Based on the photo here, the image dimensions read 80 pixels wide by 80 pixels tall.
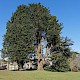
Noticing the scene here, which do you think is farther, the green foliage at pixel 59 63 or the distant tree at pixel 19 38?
the green foliage at pixel 59 63

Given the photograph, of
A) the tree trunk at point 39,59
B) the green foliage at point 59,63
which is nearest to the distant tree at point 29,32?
the tree trunk at point 39,59

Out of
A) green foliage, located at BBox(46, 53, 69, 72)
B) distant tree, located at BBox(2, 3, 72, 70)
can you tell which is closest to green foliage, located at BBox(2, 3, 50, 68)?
distant tree, located at BBox(2, 3, 72, 70)

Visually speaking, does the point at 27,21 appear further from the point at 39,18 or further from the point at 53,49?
the point at 53,49

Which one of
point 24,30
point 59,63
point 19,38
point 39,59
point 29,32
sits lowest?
point 59,63

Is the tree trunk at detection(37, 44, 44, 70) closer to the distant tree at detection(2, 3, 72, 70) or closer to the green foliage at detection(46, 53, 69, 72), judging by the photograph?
Answer: the distant tree at detection(2, 3, 72, 70)

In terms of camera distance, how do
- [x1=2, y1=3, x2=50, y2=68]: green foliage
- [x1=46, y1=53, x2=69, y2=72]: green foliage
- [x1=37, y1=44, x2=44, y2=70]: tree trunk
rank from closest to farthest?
[x1=2, y1=3, x2=50, y2=68]: green foliage, [x1=46, y1=53, x2=69, y2=72]: green foliage, [x1=37, y1=44, x2=44, y2=70]: tree trunk

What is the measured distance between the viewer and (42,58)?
178 ft

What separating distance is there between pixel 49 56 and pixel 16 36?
9.43m

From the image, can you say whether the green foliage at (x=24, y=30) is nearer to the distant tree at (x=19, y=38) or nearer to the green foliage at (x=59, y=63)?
the distant tree at (x=19, y=38)

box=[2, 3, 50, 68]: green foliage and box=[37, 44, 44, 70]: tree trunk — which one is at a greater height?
box=[2, 3, 50, 68]: green foliage

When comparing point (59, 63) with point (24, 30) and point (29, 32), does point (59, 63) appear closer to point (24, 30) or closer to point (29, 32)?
point (29, 32)

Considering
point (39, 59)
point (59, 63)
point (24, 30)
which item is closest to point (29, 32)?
point (24, 30)

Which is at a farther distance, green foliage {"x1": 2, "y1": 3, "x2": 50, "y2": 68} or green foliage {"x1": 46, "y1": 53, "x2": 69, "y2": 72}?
green foliage {"x1": 46, "y1": 53, "x2": 69, "y2": 72}

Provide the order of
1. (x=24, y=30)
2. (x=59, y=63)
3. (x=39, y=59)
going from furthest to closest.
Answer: (x=39, y=59)
(x=24, y=30)
(x=59, y=63)
